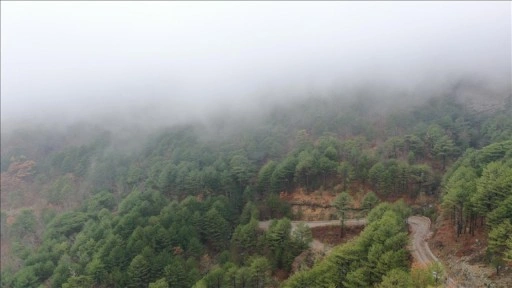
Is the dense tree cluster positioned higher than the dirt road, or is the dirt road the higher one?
the dense tree cluster

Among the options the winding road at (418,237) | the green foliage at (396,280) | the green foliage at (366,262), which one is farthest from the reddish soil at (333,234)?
the green foliage at (396,280)

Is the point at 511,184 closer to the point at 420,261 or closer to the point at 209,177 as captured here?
the point at 420,261

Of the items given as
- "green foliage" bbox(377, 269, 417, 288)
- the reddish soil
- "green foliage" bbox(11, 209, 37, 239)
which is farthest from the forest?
the reddish soil

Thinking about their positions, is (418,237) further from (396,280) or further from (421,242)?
(396,280)

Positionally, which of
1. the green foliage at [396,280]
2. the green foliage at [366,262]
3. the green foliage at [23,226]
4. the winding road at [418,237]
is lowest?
the green foliage at [23,226]

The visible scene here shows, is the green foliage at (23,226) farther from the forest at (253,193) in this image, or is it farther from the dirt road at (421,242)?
the dirt road at (421,242)

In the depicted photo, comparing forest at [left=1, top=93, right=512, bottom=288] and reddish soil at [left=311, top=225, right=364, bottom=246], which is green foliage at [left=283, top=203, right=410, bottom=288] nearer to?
forest at [left=1, top=93, right=512, bottom=288]
